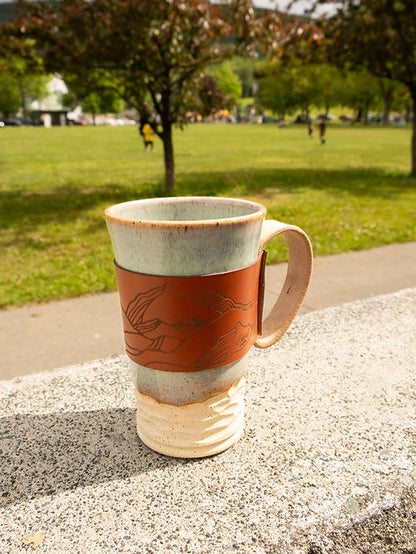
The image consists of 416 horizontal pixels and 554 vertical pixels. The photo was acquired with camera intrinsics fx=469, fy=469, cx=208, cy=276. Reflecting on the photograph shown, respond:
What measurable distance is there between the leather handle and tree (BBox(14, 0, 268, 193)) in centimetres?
614

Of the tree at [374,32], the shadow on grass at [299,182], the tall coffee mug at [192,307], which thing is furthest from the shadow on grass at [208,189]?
the tall coffee mug at [192,307]

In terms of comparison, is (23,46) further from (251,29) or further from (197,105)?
(251,29)

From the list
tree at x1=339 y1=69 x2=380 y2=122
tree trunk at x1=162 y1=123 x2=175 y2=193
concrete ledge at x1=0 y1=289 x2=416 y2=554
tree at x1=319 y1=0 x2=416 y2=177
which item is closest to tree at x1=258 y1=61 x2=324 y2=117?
tree at x1=339 y1=69 x2=380 y2=122

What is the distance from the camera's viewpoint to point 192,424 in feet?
5.28

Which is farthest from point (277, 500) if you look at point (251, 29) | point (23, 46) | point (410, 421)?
point (23, 46)

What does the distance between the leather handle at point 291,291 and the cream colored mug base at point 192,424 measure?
0.23m

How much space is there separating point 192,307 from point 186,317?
0.04m

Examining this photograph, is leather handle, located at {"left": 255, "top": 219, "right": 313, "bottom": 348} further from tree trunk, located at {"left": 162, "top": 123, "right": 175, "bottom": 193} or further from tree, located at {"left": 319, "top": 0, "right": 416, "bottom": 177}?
tree, located at {"left": 319, "top": 0, "right": 416, "bottom": 177}

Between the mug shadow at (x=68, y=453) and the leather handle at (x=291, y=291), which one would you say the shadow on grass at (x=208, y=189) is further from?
the leather handle at (x=291, y=291)

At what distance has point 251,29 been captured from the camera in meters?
7.38

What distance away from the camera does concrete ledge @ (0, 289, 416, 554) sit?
1.42 metres

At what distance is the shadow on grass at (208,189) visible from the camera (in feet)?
27.8

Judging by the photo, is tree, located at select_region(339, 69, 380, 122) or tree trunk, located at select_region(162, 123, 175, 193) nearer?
tree trunk, located at select_region(162, 123, 175, 193)

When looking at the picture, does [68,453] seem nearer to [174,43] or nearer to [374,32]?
[174,43]
